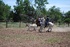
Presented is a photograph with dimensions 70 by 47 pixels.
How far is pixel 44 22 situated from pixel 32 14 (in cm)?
3976

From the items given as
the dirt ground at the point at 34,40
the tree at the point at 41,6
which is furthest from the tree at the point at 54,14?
the dirt ground at the point at 34,40

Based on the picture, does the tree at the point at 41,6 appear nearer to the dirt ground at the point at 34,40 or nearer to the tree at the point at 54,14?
the tree at the point at 54,14

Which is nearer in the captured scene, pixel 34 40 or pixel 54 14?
pixel 34 40

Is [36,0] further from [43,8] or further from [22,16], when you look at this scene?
[22,16]

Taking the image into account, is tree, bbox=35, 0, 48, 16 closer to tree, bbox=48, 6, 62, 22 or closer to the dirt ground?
tree, bbox=48, 6, 62, 22

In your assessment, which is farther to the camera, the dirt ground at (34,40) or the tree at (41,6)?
the tree at (41,6)

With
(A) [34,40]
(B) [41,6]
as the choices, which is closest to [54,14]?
(B) [41,6]

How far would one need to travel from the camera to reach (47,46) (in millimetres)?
12031

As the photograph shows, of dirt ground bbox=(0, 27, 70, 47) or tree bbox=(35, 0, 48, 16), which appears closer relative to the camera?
dirt ground bbox=(0, 27, 70, 47)

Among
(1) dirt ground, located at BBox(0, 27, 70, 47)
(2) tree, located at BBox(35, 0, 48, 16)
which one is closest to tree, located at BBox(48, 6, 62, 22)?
(2) tree, located at BBox(35, 0, 48, 16)

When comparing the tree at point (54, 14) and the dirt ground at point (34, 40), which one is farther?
the tree at point (54, 14)

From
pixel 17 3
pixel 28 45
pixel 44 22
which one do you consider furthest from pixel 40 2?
pixel 28 45

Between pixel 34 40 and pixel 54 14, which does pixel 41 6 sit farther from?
pixel 34 40

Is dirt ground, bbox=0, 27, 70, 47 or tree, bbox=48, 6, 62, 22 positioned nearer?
dirt ground, bbox=0, 27, 70, 47
